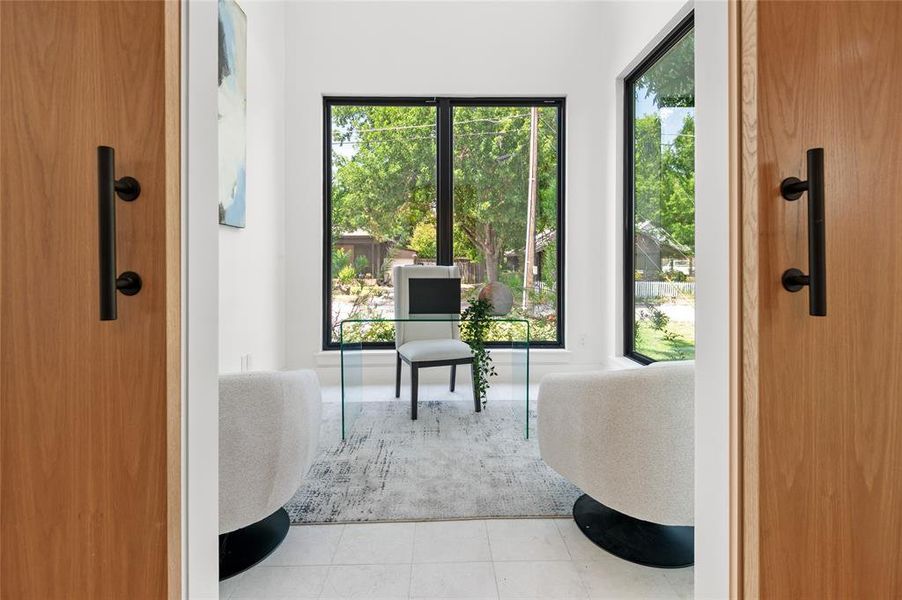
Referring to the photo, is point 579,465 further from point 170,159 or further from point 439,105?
point 439,105

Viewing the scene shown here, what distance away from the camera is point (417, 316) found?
2.85 meters

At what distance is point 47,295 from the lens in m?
0.82

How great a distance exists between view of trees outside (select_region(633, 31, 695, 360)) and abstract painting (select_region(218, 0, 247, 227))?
2.60m

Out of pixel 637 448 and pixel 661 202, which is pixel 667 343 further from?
pixel 637 448

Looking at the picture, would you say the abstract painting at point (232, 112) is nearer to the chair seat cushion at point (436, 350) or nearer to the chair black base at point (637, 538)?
the chair seat cushion at point (436, 350)

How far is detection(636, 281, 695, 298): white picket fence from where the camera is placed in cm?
278

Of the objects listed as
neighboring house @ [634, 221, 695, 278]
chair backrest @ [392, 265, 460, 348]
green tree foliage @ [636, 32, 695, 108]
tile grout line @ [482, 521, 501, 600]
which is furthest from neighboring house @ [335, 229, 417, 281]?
tile grout line @ [482, 521, 501, 600]

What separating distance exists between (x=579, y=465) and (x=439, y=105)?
321cm

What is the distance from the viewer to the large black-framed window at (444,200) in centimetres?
380

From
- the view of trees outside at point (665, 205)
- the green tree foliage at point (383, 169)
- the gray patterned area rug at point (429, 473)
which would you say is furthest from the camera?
the green tree foliage at point (383, 169)

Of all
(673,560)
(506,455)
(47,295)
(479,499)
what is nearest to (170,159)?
(47,295)

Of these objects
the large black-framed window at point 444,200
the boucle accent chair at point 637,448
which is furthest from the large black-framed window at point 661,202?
the boucle accent chair at point 637,448

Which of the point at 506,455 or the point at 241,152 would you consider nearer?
the point at 506,455

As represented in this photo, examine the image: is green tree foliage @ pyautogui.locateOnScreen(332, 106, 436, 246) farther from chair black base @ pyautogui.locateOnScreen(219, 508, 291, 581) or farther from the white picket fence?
chair black base @ pyautogui.locateOnScreen(219, 508, 291, 581)
